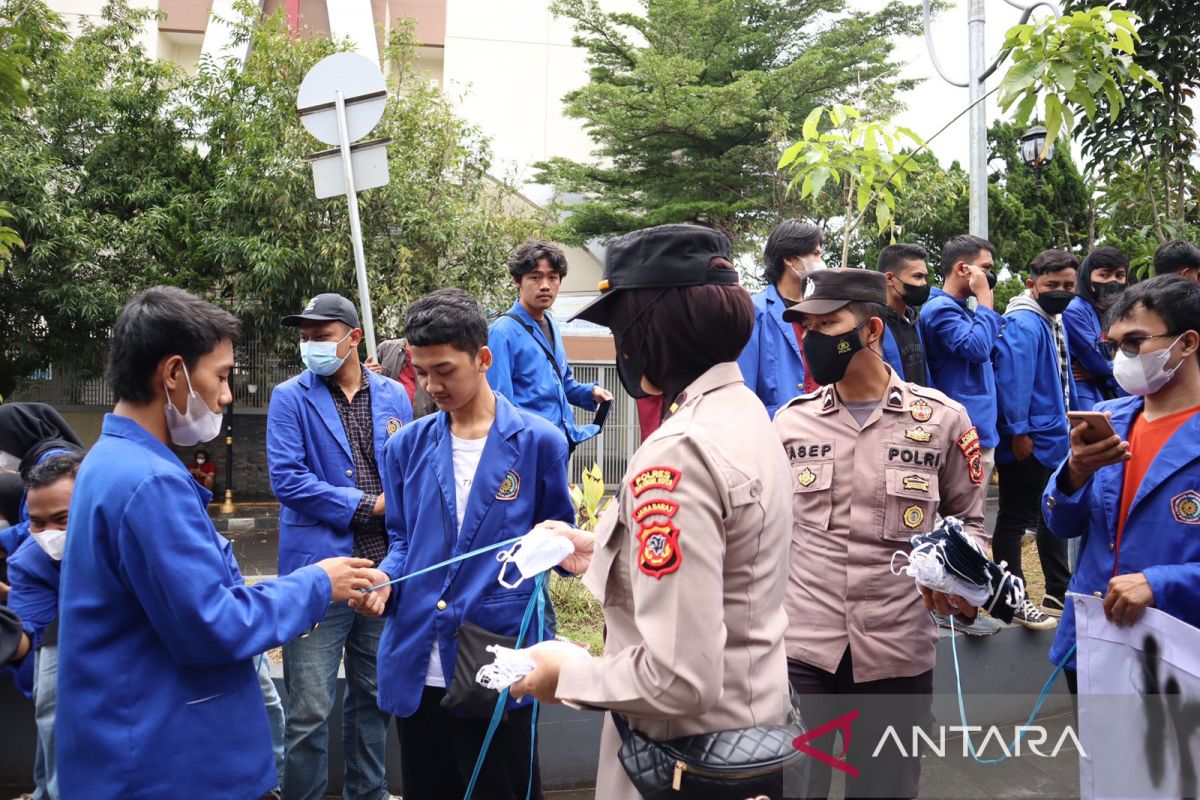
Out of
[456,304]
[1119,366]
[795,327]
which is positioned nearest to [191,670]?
[456,304]

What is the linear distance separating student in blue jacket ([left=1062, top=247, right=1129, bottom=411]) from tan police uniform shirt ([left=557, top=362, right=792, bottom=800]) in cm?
469

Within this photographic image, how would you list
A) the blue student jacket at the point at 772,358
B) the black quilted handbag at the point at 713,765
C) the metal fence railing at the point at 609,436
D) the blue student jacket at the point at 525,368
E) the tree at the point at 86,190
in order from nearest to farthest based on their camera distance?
the black quilted handbag at the point at 713,765, the blue student jacket at the point at 772,358, the blue student jacket at the point at 525,368, the tree at the point at 86,190, the metal fence railing at the point at 609,436

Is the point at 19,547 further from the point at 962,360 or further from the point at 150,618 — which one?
the point at 962,360

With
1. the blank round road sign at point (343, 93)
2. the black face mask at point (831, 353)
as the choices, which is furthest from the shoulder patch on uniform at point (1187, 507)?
the blank round road sign at point (343, 93)

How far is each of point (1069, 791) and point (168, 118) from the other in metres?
17.6

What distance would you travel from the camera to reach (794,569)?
3281 mm

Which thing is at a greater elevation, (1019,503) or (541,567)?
(541,567)

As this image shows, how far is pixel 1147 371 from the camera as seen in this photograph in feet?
10.3

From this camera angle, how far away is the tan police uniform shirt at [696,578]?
1.74m

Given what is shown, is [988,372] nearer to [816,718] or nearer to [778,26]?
[816,718]

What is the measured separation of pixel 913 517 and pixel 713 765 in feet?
5.21

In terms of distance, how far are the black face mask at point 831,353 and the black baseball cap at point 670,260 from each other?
4.35ft

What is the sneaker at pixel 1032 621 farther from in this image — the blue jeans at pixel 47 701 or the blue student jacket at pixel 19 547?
the blue student jacket at pixel 19 547

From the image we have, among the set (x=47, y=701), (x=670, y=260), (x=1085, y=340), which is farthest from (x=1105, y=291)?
(x=47, y=701)
